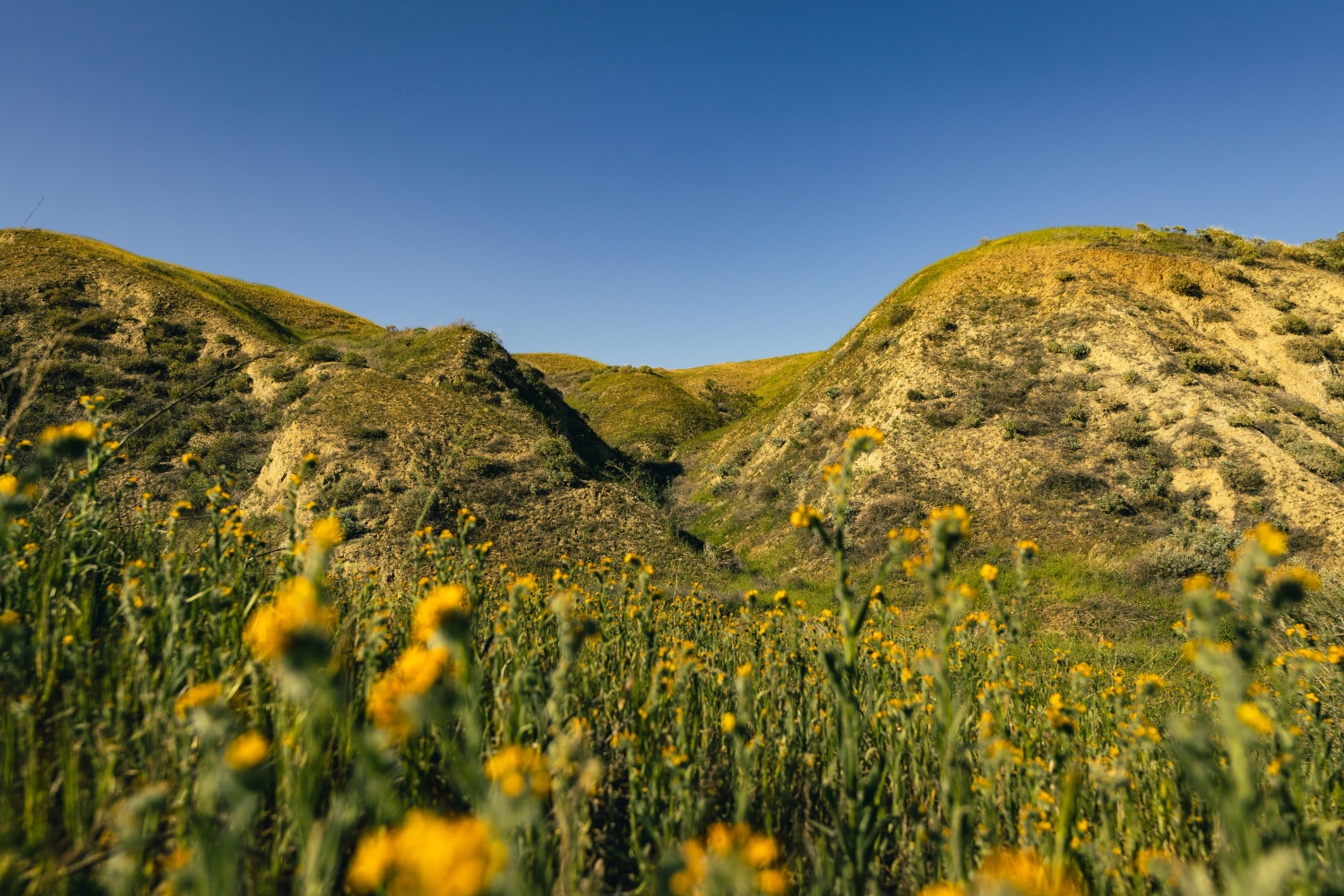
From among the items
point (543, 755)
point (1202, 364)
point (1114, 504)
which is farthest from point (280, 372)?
point (1202, 364)

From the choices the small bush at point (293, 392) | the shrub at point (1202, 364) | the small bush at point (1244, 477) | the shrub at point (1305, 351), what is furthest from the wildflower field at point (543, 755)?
the shrub at point (1305, 351)

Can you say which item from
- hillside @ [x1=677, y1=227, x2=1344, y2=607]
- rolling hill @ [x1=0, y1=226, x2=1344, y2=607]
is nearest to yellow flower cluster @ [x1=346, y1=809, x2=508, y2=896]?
rolling hill @ [x1=0, y1=226, x2=1344, y2=607]

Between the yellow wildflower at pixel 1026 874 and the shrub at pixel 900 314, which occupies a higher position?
the shrub at pixel 900 314

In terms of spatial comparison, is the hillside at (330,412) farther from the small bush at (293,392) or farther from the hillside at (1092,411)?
the hillside at (1092,411)

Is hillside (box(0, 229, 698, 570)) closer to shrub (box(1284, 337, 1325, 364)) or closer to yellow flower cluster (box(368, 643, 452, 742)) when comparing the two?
yellow flower cluster (box(368, 643, 452, 742))

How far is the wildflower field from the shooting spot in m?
1.38

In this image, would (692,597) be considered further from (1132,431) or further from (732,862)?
(1132,431)

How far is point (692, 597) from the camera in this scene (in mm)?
7594

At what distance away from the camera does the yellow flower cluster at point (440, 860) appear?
0.95 m

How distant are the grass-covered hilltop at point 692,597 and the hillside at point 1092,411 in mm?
141

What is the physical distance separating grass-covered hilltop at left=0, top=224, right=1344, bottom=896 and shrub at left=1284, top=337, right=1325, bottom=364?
0.28 m

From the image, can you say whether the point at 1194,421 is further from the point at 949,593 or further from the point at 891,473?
the point at 949,593

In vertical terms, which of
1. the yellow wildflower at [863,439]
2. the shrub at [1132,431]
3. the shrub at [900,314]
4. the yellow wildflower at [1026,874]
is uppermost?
the shrub at [900,314]

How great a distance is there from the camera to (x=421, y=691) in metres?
1.46
